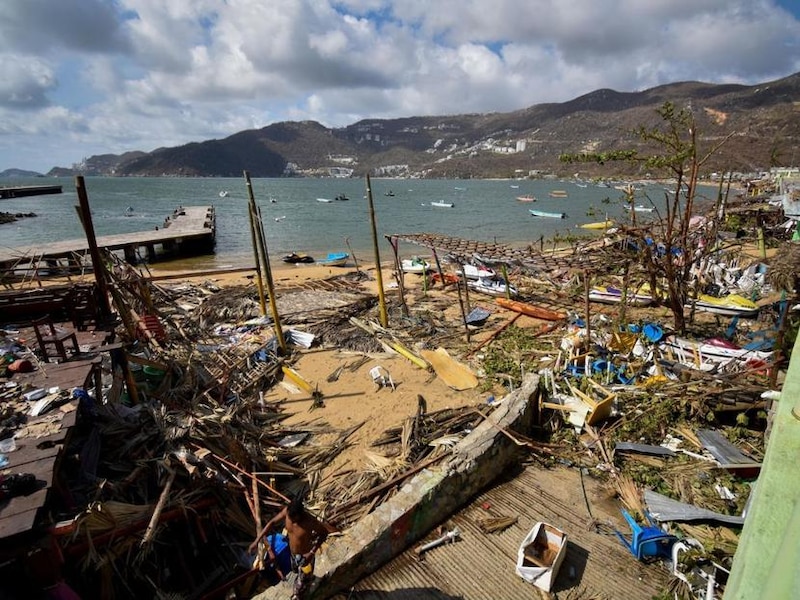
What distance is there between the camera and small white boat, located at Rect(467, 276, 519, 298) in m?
16.8

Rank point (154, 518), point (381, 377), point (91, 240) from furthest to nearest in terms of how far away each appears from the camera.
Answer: point (381, 377) < point (91, 240) < point (154, 518)

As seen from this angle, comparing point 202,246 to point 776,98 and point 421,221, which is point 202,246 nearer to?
point 421,221

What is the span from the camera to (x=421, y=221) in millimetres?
50375

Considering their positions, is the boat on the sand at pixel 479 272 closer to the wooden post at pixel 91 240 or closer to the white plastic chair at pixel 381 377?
the white plastic chair at pixel 381 377

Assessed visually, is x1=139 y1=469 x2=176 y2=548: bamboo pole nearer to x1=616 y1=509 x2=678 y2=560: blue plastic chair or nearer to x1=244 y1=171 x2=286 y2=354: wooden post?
x1=616 y1=509 x2=678 y2=560: blue plastic chair

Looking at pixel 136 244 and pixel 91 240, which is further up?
pixel 91 240

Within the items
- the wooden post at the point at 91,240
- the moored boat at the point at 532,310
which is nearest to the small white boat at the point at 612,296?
the moored boat at the point at 532,310

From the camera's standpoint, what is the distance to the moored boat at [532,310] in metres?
14.0

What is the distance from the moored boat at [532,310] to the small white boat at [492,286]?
974 mm

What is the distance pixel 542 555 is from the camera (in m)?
5.05

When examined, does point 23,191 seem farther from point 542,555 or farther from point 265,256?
point 542,555

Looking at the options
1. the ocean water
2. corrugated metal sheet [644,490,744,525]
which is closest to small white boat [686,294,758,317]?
corrugated metal sheet [644,490,744,525]

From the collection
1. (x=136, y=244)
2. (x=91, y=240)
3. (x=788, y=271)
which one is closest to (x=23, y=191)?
(x=136, y=244)

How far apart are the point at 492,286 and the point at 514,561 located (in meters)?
12.8
